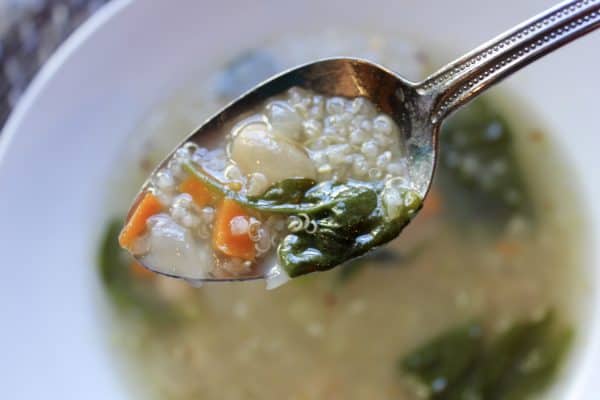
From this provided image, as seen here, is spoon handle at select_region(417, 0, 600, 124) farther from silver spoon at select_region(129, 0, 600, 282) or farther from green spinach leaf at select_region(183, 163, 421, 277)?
green spinach leaf at select_region(183, 163, 421, 277)

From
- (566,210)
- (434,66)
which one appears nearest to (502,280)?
(566,210)

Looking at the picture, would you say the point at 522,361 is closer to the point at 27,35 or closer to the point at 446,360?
the point at 446,360

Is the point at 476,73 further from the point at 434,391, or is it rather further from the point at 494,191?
the point at 434,391

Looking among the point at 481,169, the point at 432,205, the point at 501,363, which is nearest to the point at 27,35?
the point at 432,205

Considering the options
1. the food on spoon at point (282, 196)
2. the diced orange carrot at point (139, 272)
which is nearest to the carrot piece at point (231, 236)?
the food on spoon at point (282, 196)

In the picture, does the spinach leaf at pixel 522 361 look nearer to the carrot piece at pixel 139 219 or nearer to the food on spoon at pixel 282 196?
the food on spoon at pixel 282 196
